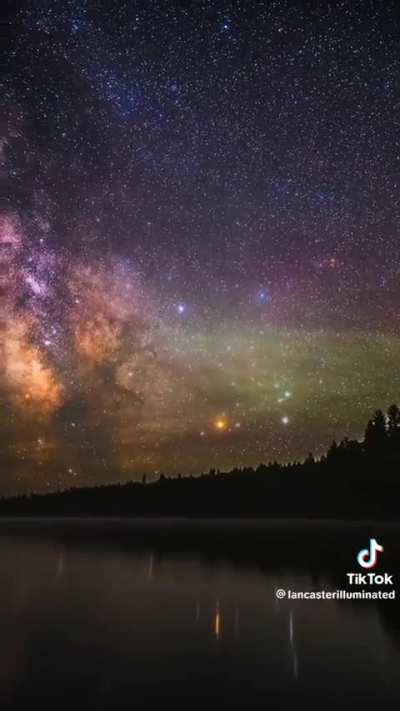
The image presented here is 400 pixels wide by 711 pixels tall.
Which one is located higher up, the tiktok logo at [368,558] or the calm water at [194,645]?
the tiktok logo at [368,558]

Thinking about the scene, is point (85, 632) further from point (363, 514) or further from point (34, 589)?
A: point (363, 514)

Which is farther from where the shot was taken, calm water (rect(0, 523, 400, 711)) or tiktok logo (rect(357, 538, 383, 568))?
tiktok logo (rect(357, 538, 383, 568))

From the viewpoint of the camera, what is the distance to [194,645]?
1081 inches

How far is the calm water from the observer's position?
19766 mm

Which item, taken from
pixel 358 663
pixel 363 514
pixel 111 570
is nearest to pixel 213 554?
pixel 111 570

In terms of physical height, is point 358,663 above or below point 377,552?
below

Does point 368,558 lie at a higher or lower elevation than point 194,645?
higher

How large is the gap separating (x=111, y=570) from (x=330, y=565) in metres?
24.1

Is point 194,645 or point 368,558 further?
point 368,558

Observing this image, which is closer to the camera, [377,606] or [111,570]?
[377,606]

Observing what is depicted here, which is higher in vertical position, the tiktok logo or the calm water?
the tiktok logo

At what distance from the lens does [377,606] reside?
37.4m

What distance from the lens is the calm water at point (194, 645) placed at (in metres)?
19.8

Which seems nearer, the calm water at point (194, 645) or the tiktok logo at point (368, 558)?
the calm water at point (194, 645)
